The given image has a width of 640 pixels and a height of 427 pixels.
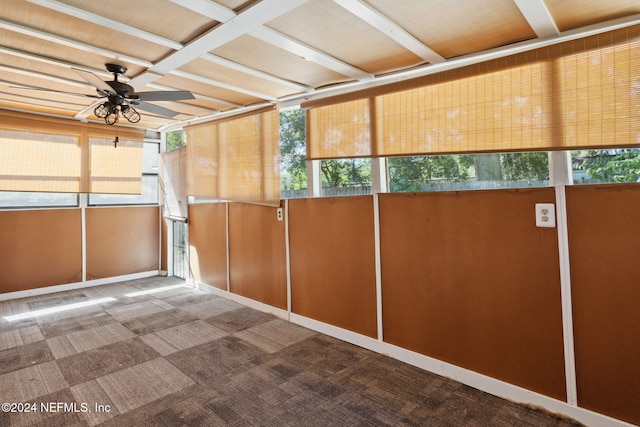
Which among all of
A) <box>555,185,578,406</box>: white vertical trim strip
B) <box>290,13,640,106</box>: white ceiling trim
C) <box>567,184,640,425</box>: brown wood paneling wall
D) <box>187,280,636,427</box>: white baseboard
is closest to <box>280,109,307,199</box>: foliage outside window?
<box>290,13,640,106</box>: white ceiling trim

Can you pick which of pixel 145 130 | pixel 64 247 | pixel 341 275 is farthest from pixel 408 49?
pixel 64 247

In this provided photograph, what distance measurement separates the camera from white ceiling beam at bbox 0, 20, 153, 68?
2.30 m

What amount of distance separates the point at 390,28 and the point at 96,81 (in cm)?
243

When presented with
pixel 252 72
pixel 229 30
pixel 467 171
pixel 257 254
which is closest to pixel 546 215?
pixel 467 171

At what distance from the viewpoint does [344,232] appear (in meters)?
3.27

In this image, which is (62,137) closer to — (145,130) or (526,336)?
(145,130)

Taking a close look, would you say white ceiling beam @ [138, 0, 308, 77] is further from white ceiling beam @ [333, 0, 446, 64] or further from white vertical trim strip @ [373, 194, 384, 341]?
white vertical trim strip @ [373, 194, 384, 341]

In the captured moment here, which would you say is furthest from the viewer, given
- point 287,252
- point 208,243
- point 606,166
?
point 208,243

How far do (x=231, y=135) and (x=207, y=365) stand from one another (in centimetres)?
272

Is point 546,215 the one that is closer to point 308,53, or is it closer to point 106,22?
point 308,53

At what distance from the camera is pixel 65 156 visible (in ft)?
16.6

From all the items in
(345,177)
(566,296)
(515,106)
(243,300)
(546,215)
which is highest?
(515,106)

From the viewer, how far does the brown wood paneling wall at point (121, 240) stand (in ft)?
18.0

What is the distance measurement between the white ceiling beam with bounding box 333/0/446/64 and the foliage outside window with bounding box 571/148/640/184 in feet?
4.07
